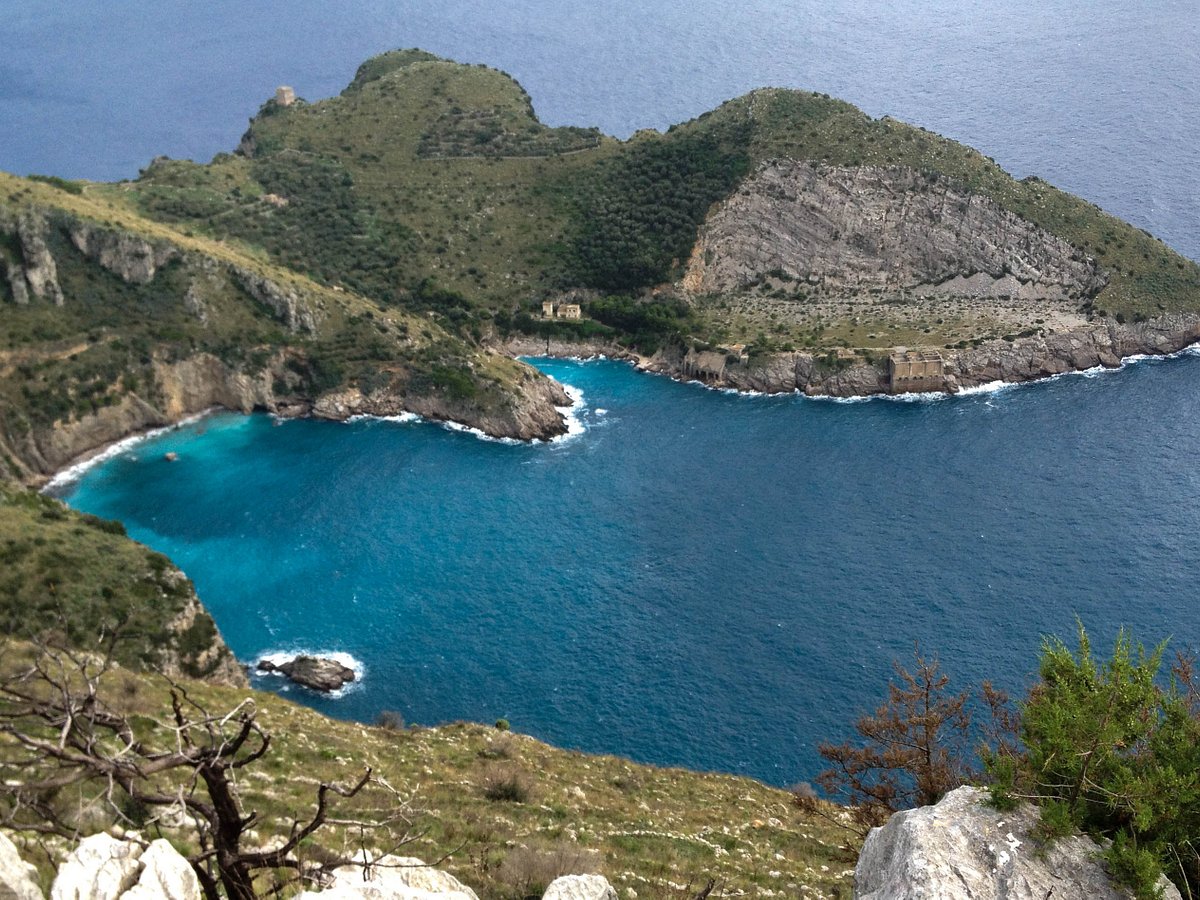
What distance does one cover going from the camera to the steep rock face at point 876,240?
120 m

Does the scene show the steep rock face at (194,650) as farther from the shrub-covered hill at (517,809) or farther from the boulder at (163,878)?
the boulder at (163,878)

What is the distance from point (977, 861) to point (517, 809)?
64.5 ft

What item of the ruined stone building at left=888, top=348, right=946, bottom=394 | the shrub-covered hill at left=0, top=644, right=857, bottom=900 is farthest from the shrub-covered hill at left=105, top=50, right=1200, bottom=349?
the shrub-covered hill at left=0, top=644, right=857, bottom=900

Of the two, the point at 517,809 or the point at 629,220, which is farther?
the point at 629,220

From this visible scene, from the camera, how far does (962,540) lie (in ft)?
247

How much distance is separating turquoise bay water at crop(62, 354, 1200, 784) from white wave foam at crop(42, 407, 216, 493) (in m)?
1.11

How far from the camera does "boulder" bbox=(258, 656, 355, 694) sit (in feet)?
201

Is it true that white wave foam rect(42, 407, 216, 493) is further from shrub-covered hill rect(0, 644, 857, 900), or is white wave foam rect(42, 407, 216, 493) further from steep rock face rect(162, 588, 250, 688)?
shrub-covered hill rect(0, 644, 857, 900)

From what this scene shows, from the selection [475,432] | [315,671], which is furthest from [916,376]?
[315,671]

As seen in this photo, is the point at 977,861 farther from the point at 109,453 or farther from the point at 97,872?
the point at 109,453

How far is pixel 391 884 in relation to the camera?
13133 millimetres

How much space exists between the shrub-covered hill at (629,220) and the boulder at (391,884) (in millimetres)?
98140

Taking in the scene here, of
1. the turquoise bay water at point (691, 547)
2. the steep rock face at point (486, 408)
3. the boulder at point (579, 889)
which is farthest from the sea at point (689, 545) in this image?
the boulder at point (579, 889)

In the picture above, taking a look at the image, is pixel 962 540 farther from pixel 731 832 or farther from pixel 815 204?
pixel 815 204
